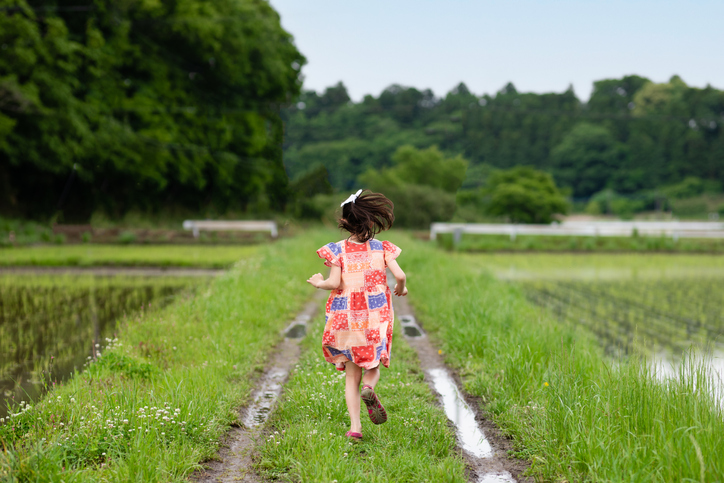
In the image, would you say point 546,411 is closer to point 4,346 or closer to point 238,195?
point 4,346

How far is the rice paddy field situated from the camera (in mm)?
2955

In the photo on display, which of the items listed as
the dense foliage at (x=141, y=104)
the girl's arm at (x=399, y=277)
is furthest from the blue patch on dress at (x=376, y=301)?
the dense foliage at (x=141, y=104)

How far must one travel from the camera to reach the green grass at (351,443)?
3.04m

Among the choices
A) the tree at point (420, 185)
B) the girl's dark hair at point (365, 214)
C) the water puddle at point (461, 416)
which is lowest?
the water puddle at point (461, 416)

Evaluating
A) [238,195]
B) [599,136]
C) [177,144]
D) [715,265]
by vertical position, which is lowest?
[715,265]

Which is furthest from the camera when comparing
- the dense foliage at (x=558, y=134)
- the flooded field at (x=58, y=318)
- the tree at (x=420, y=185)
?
the dense foliage at (x=558, y=134)

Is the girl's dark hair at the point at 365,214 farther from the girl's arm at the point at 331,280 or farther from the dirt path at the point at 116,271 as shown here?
the dirt path at the point at 116,271

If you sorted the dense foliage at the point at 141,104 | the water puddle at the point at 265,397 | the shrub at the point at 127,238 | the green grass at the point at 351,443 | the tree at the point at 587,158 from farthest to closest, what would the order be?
the tree at the point at 587,158, the shrub at the point at 127,238, the dense foliage at the point at 141,104, the water puddle at the point at 265,397, the green grass at the point at 351,443

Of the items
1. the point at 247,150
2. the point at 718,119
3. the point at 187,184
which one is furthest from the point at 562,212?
the point at 718,119

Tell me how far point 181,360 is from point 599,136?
81.0 metres

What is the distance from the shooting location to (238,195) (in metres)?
37.4

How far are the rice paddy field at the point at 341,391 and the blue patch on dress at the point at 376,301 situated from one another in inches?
32.2

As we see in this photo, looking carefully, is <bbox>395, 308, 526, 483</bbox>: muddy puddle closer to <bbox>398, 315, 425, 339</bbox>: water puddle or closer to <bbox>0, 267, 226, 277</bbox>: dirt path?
<bbox>398, 315, 425, 339</bbox>: water puddle

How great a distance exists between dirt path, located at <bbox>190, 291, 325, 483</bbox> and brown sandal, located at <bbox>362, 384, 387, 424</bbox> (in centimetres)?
72
